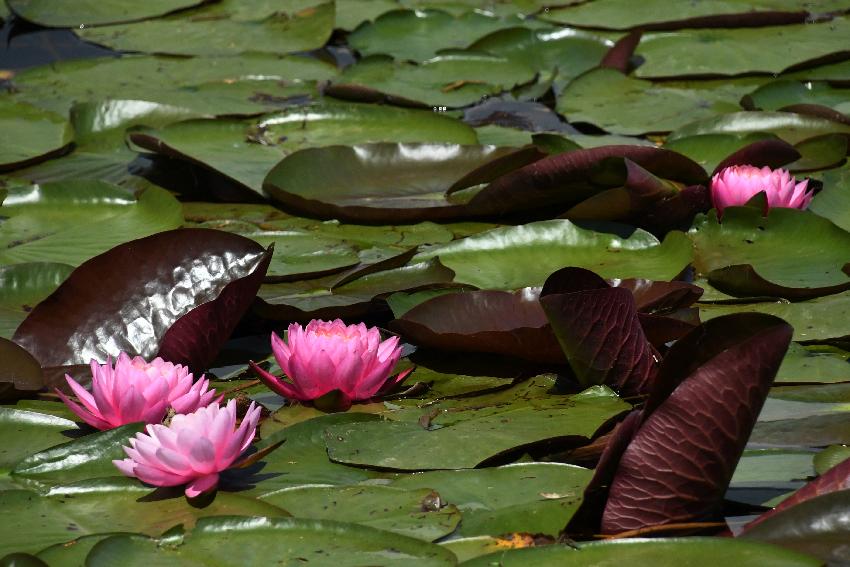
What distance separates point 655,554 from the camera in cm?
123

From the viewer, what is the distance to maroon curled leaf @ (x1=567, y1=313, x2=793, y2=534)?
1.30m

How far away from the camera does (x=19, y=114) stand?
317cm

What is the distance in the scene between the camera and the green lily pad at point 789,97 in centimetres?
318

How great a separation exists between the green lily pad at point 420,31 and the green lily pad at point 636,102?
0.70m

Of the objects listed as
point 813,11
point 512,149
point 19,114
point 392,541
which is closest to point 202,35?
point 19,114

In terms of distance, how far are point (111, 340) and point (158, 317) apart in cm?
9

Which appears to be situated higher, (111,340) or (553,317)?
(553,317)

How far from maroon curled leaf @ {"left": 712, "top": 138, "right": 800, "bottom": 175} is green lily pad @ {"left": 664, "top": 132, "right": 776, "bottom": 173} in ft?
0.39

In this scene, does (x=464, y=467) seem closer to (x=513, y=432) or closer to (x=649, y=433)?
(x=513, y=432)

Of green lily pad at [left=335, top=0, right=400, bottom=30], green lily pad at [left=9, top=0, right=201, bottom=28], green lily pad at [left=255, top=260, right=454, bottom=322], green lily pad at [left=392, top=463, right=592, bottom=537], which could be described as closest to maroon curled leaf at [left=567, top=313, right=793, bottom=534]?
green lily pad at [left=392, top=463, right=592, bottom=537]

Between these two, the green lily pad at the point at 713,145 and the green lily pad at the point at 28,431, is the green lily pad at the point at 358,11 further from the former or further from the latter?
the green lily pad at the point at 28,431

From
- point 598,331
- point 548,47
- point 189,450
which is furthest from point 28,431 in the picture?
point 548,47

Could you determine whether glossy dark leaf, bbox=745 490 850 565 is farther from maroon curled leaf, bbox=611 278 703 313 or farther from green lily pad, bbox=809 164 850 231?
green lily pad, bbox=809 164 850 231

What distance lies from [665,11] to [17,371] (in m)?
3.01
